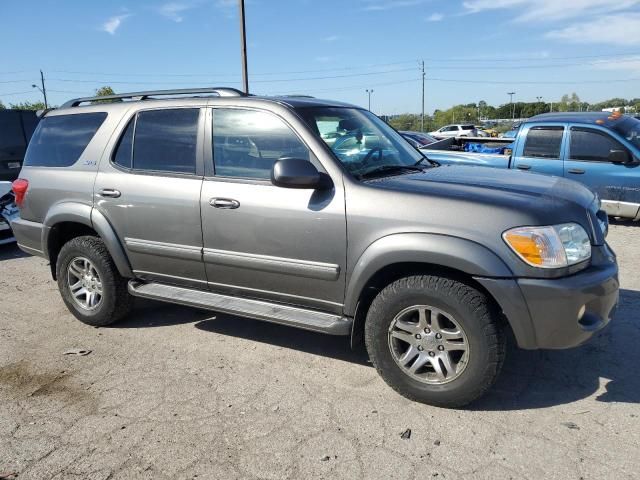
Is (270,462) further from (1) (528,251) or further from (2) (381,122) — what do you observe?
A: (2) (381,122)

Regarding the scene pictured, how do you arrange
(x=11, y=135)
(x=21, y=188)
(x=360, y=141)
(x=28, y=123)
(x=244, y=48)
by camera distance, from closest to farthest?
(x=360, y=141), (x=21, y=188), (x=11, y=135), (x=28, y=123), (x=244, y=48)

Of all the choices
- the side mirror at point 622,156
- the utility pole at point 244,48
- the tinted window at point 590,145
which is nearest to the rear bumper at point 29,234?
the tinted window at point 590,145

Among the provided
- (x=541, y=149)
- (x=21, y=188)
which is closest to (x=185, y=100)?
(x=21, y=188)

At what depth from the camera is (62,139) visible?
465 cm

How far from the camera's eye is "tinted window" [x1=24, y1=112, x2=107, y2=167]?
447 cm

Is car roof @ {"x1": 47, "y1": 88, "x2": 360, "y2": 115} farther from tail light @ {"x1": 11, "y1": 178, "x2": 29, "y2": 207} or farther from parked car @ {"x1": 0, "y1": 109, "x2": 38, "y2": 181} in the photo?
parked car @ {"x1": 0, "y1": 109, "x2": 38, "y2": 181}

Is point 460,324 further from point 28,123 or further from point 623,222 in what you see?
point 28,123

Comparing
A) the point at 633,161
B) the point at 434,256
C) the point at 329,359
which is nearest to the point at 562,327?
the point at 434,256

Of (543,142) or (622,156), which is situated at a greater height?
(543,142)

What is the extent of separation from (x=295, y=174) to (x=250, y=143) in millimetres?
685

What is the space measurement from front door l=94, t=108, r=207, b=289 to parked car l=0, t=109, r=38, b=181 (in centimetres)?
643

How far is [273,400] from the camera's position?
10.7 feet

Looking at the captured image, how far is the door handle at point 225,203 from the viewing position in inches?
140

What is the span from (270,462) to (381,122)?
296cm
